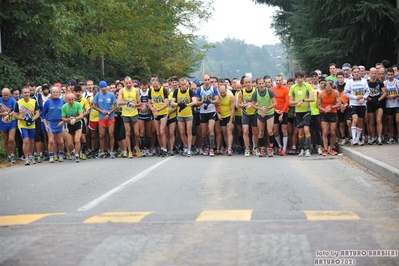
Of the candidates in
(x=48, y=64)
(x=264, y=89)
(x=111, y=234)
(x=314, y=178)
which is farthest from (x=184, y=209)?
(x=48, y=64)

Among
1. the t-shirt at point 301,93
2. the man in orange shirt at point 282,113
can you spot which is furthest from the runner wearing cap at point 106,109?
the t-shirt at point 301,93

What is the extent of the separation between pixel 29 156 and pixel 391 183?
35.5ft

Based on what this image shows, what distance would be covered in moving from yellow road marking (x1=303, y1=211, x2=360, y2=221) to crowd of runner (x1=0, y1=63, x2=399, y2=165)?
10.6 metres

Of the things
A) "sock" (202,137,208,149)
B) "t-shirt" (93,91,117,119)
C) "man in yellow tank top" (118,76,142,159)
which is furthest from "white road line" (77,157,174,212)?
"sock" (202,137,208,149)

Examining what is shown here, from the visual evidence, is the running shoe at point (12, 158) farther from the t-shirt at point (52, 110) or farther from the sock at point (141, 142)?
the sock at point (141, 142)

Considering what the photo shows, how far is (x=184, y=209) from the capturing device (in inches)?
416

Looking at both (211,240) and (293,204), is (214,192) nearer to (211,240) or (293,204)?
(293,204)

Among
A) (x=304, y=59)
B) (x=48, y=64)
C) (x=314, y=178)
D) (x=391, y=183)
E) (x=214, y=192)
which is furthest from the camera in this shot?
(x=304, y=59)

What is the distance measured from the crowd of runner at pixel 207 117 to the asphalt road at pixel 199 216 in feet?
12.7

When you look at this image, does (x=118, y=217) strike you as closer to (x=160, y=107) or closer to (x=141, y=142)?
(x=160, y=107)

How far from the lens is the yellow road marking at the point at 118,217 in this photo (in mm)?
9539

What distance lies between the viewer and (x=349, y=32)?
3244cm

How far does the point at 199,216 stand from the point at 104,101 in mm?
12199

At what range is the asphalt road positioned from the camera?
7.39 m
